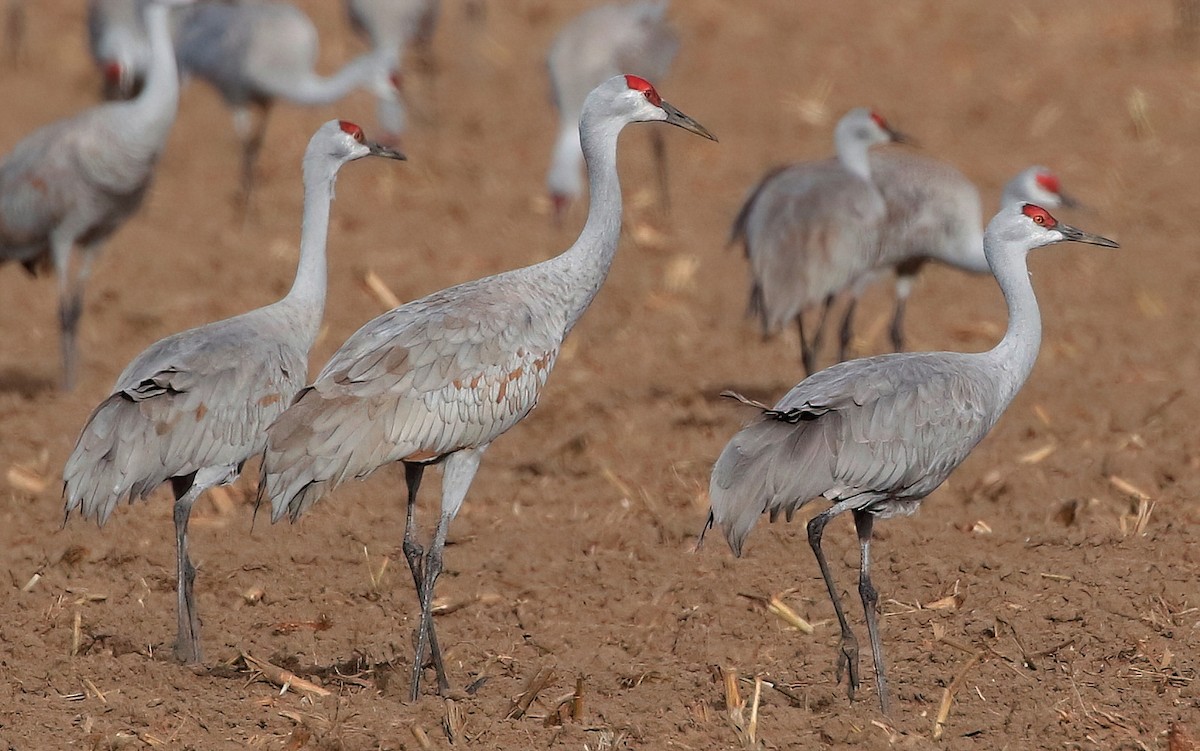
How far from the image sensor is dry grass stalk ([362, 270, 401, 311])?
9.57 m

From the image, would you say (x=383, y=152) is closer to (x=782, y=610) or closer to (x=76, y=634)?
(x=76, y=634)

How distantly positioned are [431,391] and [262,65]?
7732 mm

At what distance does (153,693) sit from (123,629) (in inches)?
28.1

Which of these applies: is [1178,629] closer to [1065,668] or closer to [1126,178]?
[1065,668]

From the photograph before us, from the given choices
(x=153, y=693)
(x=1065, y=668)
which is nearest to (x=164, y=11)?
(x=153, y=693)

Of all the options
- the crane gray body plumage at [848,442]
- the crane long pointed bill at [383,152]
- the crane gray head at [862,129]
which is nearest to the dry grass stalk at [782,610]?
the crane gray body plumage at [848,442]

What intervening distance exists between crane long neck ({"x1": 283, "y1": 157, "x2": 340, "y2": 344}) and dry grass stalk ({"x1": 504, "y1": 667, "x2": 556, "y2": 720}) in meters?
Result: 1.60

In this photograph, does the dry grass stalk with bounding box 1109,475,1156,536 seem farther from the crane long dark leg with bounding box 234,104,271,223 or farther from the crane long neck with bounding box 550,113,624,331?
the crane long dark leg with bounding box 234,104,271,223

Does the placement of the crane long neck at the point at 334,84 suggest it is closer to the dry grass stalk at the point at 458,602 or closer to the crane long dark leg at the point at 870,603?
the dry grass stalk at the point at 458,602

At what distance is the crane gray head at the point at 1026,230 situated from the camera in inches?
244

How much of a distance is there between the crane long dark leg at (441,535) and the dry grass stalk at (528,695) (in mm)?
302

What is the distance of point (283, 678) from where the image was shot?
5.62 m

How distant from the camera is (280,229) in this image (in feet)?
40.0

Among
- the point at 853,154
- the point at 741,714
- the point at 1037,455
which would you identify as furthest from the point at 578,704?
the point at 853,154
